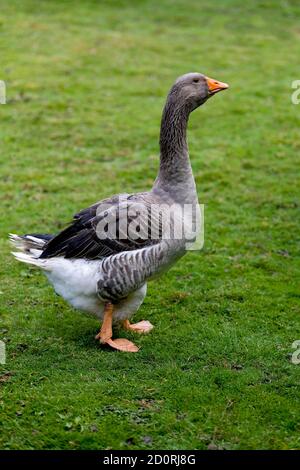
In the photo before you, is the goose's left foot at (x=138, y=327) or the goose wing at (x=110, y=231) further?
the goose's left foot at (x=138, y=327)

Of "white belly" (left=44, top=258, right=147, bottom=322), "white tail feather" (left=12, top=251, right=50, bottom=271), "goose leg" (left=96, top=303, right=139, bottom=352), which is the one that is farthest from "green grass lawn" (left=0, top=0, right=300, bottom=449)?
"white tail feather" (left=12, top=251, right=50, bottom=271)

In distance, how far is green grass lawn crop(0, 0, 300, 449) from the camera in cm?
543

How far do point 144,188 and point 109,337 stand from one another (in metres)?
4.32

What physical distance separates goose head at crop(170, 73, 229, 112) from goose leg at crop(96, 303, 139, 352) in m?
2.08

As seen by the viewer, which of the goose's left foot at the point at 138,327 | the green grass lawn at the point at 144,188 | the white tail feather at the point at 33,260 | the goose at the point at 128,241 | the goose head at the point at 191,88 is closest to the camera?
the green grass lawn at the point at 144,188

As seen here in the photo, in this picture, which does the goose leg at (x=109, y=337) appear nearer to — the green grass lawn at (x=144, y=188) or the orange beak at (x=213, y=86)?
the green grass lawn at (x=144, y=188)

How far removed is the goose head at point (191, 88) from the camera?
6.48 meters

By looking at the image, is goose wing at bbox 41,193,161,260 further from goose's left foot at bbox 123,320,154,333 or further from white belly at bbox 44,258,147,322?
goose's left foot at bbox 123,320,154,333

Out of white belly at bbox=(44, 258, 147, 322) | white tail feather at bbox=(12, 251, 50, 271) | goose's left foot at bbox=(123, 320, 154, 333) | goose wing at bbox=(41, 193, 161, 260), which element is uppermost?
goose wing at bbox=(41, 193, 161, 260)

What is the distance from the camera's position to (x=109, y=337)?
6379 mm

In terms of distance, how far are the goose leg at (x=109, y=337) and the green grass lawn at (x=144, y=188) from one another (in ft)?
0.33

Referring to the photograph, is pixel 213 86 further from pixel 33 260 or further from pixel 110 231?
pixel 33 260

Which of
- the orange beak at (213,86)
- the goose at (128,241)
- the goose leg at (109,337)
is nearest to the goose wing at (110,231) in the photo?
the goose at (128,241)

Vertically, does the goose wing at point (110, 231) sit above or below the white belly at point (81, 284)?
above
